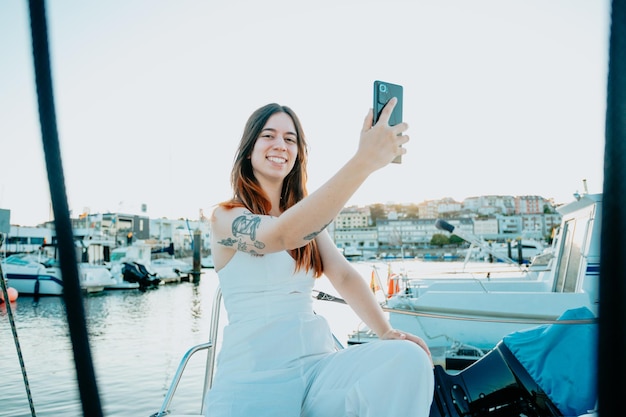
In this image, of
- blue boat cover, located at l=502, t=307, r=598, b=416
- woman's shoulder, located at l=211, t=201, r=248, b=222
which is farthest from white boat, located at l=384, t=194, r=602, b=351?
woman's shoulder, located at l=211, t=201, r=248, b=222

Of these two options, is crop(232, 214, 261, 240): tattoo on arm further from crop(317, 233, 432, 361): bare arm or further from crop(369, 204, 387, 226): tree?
crop(369, 204, 387, 226): tree

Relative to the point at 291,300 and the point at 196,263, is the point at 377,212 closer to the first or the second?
the point at 196,263

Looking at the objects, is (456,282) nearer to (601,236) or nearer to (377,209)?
(601,236)

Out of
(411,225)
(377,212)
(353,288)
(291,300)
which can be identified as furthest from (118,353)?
(377,212)

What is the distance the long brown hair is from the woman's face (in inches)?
0.9

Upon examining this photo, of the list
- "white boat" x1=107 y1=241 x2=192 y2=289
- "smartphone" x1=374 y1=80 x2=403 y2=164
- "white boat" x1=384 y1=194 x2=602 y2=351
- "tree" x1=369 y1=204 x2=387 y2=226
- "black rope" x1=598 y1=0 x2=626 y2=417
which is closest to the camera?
"black rope" x1=598 y1=0 x2=626 y2=417

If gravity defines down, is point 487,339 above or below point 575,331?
below

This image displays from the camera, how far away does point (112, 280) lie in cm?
2764

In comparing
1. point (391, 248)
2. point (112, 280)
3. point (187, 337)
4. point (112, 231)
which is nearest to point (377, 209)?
point (391, 248)

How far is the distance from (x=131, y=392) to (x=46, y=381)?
214 cm

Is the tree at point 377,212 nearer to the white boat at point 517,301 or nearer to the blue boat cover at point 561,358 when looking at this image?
the white boat at point 517,301

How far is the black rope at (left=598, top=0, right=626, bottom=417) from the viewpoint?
1.66ft

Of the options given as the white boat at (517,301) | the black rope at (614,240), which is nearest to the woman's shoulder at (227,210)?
the black rope at (614,240)

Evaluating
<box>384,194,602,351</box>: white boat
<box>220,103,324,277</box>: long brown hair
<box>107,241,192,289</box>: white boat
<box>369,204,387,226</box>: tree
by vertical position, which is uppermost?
<box>369,204,387,226</box>: tree
